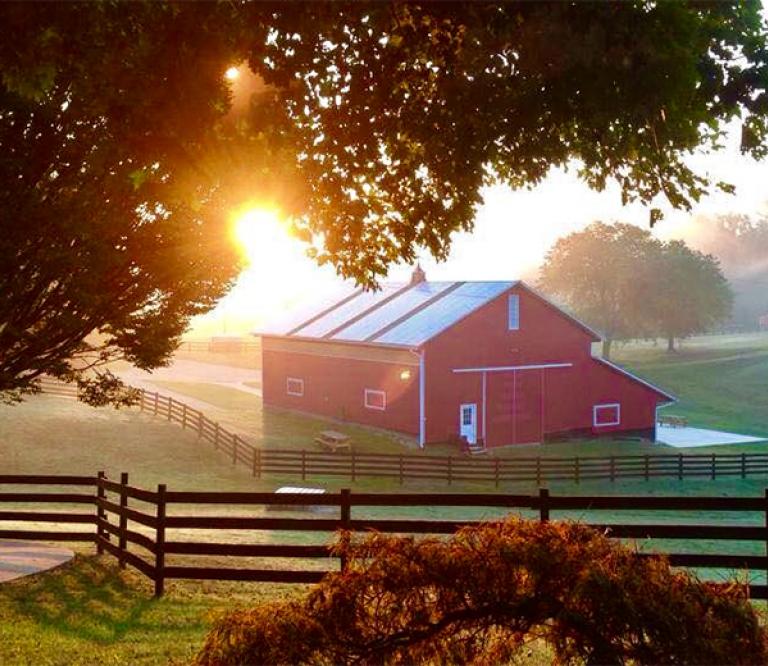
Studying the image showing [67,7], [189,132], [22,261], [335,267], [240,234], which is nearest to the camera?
[67,7]

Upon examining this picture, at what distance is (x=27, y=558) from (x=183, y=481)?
16923 millimetres

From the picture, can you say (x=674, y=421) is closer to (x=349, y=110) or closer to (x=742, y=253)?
(x=349, y=110)

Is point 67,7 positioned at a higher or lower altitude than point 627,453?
higher

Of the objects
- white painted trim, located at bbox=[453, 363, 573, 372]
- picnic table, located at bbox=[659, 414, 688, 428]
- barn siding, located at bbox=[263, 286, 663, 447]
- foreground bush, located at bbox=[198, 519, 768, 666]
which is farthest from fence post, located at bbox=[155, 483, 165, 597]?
picnic table, located at bbox=[659, 414, 688, 428]

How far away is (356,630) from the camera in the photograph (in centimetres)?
578

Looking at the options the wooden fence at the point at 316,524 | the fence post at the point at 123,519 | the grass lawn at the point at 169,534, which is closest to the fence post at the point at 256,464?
the grass lawn at the point at 169,534

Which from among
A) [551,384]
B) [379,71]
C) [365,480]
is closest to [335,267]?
[379,71]

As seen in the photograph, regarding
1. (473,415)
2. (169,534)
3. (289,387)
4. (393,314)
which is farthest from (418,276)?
(169,534)

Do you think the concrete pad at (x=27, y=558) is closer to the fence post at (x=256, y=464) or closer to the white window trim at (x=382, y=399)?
the fence post at (x=256, y=464)

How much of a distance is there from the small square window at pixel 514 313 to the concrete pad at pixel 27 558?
27903 millimetres

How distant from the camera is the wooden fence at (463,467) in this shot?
113ft

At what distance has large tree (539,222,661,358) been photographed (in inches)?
3442

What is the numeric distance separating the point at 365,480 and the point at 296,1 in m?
26.4

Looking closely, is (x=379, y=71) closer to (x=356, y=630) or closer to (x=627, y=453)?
(x=356, y=630)
